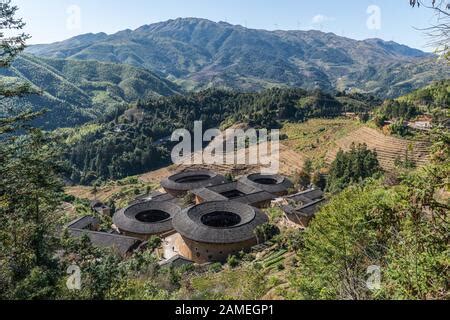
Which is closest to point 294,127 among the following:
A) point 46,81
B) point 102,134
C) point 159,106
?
point 159,106

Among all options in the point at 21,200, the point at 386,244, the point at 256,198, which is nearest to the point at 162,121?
the point at 256,198

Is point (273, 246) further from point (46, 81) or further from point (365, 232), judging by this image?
point (46, 81)

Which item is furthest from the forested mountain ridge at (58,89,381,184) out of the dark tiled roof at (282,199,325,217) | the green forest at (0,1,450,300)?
the dark tiled roof at (282,199,325,217)

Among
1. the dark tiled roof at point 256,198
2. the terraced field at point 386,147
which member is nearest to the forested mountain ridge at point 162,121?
the terraced field at point 386,147

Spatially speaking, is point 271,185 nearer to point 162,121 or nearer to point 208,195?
point 208,195

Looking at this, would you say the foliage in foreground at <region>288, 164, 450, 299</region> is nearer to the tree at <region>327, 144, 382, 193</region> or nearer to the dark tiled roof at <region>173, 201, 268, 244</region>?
the dark tiled roof at <region>173, 201, 268, 244</region>

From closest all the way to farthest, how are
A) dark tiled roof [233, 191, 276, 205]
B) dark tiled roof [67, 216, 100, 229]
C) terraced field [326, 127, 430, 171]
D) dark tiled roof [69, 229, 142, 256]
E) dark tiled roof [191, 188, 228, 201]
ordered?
dark tiled roof [69, 229, 142, 256] < dark tiled roof [67, 216, 100, 229] < dark tiled roof [233, 191, 276, 205] < dark tiled roof [191, 188, 228, 201] < terraced field [326, 127, 430, 171]
